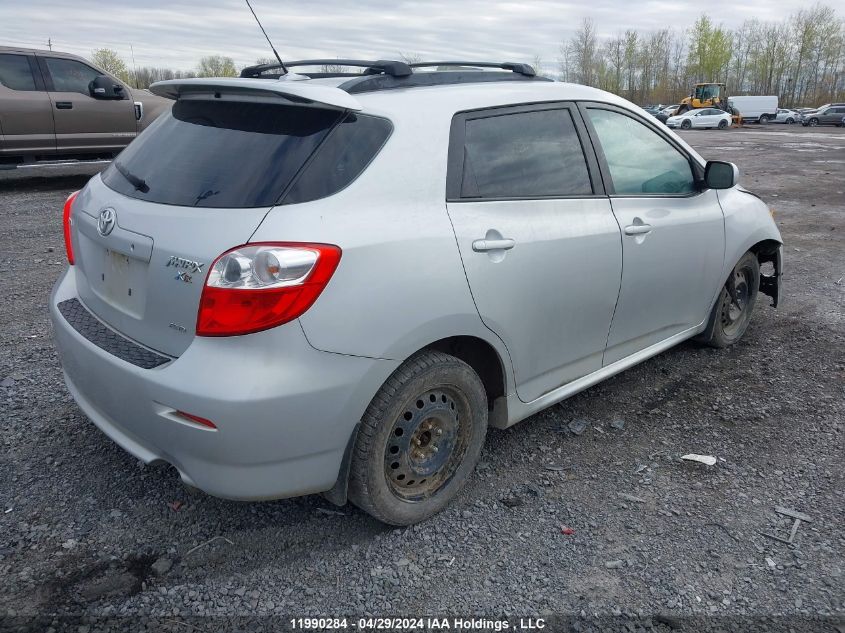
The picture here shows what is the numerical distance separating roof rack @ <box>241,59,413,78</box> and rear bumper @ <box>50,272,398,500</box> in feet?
4.39

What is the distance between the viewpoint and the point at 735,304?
484cm

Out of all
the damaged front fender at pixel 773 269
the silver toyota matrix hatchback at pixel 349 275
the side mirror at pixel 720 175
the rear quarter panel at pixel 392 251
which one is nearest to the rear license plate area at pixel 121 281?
the silver toyota matrix hatchback at pixel 349 275

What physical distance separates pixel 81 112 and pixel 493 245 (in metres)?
10.3

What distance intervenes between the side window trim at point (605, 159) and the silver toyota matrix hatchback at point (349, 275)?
0.02 m

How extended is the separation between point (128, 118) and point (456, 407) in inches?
417

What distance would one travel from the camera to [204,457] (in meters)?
2.35

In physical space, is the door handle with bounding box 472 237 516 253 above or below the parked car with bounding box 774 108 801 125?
above

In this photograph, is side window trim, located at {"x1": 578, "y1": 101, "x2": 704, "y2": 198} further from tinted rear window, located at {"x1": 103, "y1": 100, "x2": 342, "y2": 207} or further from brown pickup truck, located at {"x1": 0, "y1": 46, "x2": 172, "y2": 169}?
brown pickup truck, located at {"x1": 0, "y1": 46, "x2": 172, "y2": 169}

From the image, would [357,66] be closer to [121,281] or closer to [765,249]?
[121,281]

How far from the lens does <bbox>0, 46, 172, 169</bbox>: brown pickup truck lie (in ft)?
33.8

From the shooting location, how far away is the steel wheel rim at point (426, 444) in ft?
8.94

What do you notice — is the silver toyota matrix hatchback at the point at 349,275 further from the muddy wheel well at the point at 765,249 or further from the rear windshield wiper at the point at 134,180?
the muddy wheel well at the point at 765,249

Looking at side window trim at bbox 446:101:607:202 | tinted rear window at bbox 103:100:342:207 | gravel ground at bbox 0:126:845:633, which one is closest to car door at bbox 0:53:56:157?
gravel ground at bbox 0:126:845:633

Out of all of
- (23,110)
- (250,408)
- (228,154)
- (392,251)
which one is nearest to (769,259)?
(392,251)
